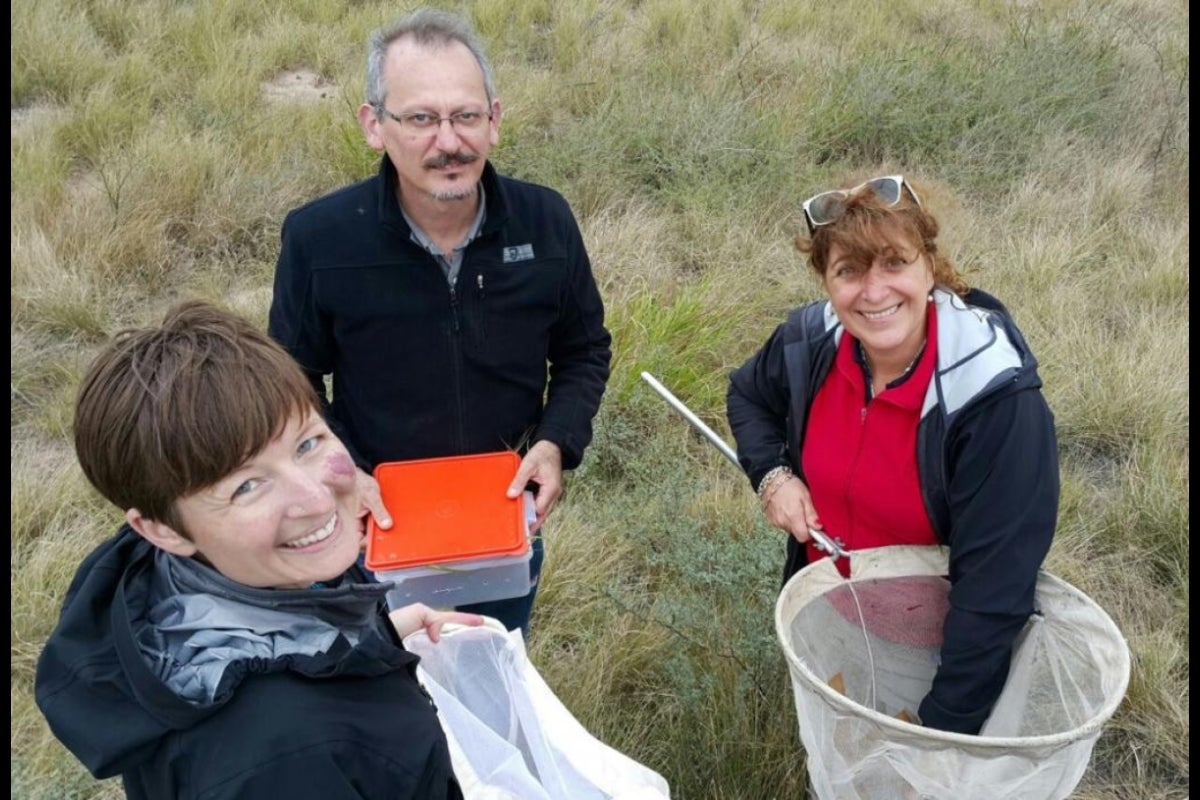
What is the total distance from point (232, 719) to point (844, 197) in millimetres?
1343

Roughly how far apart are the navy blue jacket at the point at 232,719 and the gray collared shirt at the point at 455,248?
3.49 ft

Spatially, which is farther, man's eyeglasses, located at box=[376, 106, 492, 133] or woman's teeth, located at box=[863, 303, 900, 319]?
man's eyeglasses, located at box=[376, 106, 492, 133]

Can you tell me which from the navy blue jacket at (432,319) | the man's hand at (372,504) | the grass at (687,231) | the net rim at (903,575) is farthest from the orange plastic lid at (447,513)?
the grass at (687,231)

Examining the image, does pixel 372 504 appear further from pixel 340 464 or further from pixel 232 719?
pixel 232 719

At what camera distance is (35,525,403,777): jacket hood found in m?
1.14

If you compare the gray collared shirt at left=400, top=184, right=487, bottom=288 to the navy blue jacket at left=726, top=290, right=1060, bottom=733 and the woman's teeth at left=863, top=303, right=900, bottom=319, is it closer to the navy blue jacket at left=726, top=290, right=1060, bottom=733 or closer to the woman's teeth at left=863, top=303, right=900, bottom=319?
the woman's teeth at left=863, top=303, right=900, bottom=319

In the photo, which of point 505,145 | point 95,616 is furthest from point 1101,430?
point 95,616

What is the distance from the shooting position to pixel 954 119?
570 cm

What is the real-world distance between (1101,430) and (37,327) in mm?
4159

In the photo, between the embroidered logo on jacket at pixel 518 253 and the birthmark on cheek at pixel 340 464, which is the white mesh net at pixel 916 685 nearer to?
the birthmark on cheek at pixel 340 464

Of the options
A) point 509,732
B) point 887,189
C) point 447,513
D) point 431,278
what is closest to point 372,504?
point 447,513

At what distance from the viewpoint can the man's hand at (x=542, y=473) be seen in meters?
2.24

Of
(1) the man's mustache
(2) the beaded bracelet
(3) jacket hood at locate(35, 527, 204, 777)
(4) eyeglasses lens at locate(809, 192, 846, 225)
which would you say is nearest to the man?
(1) the man's mustache

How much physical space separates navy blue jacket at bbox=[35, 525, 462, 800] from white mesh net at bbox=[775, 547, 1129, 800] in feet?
2.31
